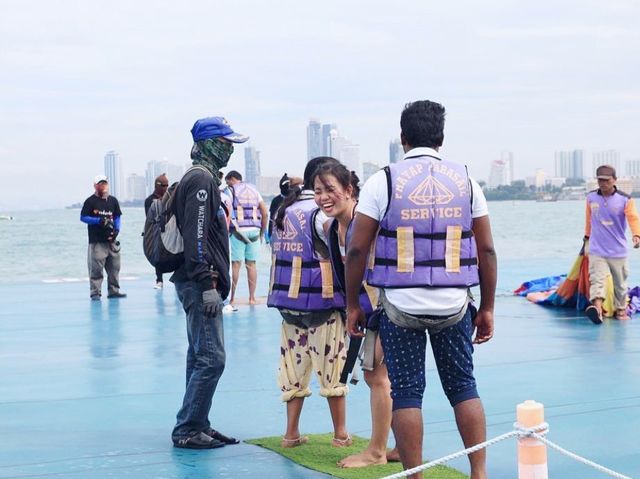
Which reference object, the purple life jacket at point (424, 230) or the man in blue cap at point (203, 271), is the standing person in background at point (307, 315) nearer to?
the man in blue cap at point (203, 271)

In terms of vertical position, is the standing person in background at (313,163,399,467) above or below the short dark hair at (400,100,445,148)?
below

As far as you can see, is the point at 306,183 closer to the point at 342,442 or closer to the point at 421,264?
the point at 342,442

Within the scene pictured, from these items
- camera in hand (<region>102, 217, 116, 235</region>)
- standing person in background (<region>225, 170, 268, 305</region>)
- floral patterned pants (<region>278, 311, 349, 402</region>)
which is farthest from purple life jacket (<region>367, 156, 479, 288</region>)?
camera in hand (<region>102, 217, 116, 235</region>)

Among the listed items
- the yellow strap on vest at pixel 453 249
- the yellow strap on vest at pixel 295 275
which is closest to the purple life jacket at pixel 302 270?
the yellow strap on vest at pixel 295 275

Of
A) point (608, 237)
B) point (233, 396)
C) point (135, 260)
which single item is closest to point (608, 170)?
point (608, 237)

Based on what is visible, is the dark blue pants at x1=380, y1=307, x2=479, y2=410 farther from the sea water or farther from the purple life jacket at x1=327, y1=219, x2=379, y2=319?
the sea water

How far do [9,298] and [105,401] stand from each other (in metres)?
8.98

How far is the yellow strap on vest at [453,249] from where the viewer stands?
4.93m

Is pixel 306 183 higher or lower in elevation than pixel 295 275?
higher

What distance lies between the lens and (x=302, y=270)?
635cm

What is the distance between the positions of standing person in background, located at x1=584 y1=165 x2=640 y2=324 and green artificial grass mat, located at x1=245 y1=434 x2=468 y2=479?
612 centimetres

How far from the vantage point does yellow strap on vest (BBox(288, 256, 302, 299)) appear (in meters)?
6.32

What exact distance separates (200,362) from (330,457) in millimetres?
960

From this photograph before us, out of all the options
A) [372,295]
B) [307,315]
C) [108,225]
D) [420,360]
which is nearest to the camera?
[420,360]
